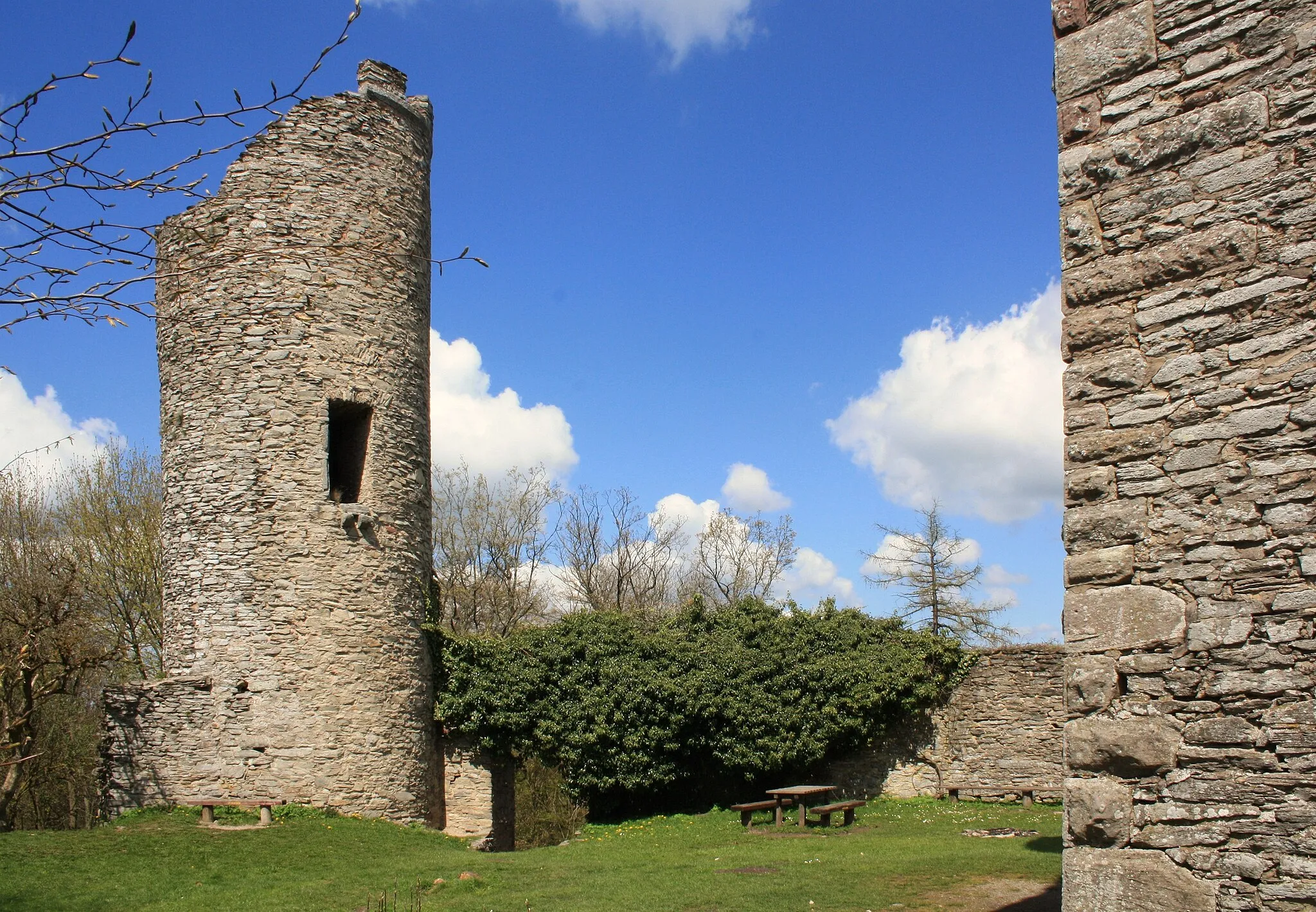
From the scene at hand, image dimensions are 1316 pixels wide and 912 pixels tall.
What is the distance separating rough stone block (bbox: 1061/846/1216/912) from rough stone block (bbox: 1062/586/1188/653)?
786 mm

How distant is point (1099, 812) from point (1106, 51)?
3.26m

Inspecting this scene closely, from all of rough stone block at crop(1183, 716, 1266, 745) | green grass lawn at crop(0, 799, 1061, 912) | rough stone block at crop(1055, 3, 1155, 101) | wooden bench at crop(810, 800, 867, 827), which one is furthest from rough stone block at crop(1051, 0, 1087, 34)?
wooden bench at crop(810, 800, 867, 827)

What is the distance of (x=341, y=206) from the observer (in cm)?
1391

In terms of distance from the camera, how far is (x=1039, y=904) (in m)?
7.72

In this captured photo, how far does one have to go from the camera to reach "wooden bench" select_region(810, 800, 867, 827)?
1303 centimetres

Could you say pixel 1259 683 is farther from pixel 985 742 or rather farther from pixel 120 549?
pixel 120 549

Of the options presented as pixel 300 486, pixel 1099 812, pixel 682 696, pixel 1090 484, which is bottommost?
pixel 682 696

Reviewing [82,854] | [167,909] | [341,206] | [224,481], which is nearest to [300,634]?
[224,481]

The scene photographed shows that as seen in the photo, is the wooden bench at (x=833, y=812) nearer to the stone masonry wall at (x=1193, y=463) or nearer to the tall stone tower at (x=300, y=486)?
the tall stone tower at (x=300, y=486)

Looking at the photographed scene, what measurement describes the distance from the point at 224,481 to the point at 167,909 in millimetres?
5895

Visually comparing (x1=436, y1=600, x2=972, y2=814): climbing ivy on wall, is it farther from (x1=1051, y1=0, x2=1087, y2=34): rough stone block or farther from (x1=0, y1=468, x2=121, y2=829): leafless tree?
(x1=1051, y1=0, x2=1087, y2=34): rough stone block

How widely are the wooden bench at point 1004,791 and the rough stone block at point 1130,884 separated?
1164 cm

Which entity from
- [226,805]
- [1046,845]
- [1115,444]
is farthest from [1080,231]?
[226,805]

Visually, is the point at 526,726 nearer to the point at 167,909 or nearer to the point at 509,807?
the point at 509,807
